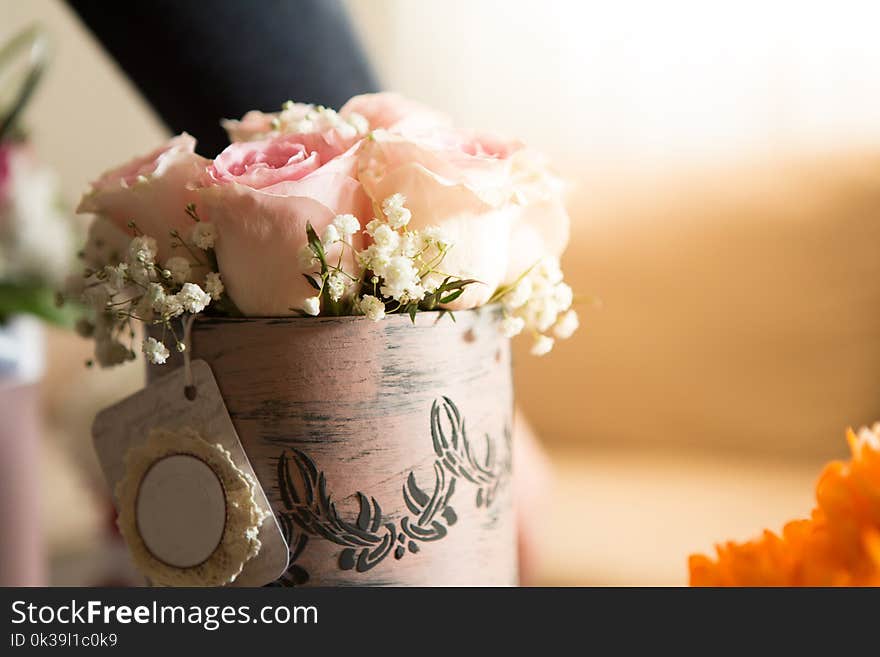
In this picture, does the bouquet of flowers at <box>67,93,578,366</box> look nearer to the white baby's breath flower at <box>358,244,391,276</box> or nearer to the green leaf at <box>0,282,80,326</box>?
the white baby's breath flower at <box>358,244,391,276</box>

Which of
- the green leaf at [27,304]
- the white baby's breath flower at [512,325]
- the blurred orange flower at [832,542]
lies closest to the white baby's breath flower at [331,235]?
the white baby's breath flower at [512,325]

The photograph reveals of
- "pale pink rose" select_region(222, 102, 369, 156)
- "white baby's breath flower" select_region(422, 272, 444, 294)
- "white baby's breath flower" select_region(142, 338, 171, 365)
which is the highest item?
"pale pink rose" select_region(222, 102, 369, 156)

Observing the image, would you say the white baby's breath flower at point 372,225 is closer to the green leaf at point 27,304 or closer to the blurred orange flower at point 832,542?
the blurred orange flower at point 832,542

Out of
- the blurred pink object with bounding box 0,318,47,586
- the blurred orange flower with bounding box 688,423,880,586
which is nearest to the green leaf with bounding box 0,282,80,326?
the blurred pink object with bounding box 0,318,47,586

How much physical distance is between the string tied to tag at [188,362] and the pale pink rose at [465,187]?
115 mm

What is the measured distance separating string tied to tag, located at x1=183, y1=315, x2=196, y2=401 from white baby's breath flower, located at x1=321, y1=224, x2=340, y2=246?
89 millimetres

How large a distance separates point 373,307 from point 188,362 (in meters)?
0.11

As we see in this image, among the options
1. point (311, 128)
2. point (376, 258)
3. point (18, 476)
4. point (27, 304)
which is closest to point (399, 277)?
point (376, 258)

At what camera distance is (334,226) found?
403mm

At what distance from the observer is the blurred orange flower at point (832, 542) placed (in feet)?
1.15

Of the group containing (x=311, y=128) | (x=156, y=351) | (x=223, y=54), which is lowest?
(x=156, y=351)

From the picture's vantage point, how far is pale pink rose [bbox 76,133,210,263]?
1.45ft

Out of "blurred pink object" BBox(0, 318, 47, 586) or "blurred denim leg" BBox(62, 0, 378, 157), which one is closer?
"blurred denim leg" BBox(62, 0, 378, 157)

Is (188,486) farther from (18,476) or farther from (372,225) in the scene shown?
(18,476)
